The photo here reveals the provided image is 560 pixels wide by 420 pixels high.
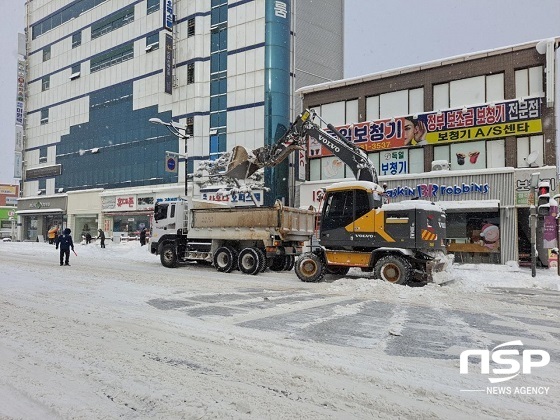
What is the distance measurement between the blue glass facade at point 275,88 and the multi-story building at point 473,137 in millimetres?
7545

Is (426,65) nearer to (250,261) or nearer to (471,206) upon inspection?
(471,206)

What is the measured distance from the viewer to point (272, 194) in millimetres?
31938

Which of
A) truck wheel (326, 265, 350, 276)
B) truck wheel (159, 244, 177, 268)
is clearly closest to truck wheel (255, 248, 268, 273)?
truck wheel (326, 265, 350, 276)

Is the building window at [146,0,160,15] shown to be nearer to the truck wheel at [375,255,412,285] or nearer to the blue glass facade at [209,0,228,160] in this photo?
the blue glass facade at [209,0,228,160]

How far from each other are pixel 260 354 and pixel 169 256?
535 inches

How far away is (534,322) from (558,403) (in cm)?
401

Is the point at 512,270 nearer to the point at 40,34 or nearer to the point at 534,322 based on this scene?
the point at 534,322

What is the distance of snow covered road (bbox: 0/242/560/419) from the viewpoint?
3.66m

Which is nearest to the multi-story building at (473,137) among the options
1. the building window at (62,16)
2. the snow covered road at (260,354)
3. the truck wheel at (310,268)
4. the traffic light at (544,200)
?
the traffic light at (544,200)

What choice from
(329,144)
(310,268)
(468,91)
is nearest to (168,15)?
(468,91)

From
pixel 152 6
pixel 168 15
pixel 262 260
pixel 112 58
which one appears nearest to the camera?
pixel 262 260

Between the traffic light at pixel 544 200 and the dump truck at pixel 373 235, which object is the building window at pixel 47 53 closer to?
the dump truck at pixel 373 235

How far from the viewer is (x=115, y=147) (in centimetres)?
4200

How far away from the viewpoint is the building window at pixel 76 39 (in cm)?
4700
